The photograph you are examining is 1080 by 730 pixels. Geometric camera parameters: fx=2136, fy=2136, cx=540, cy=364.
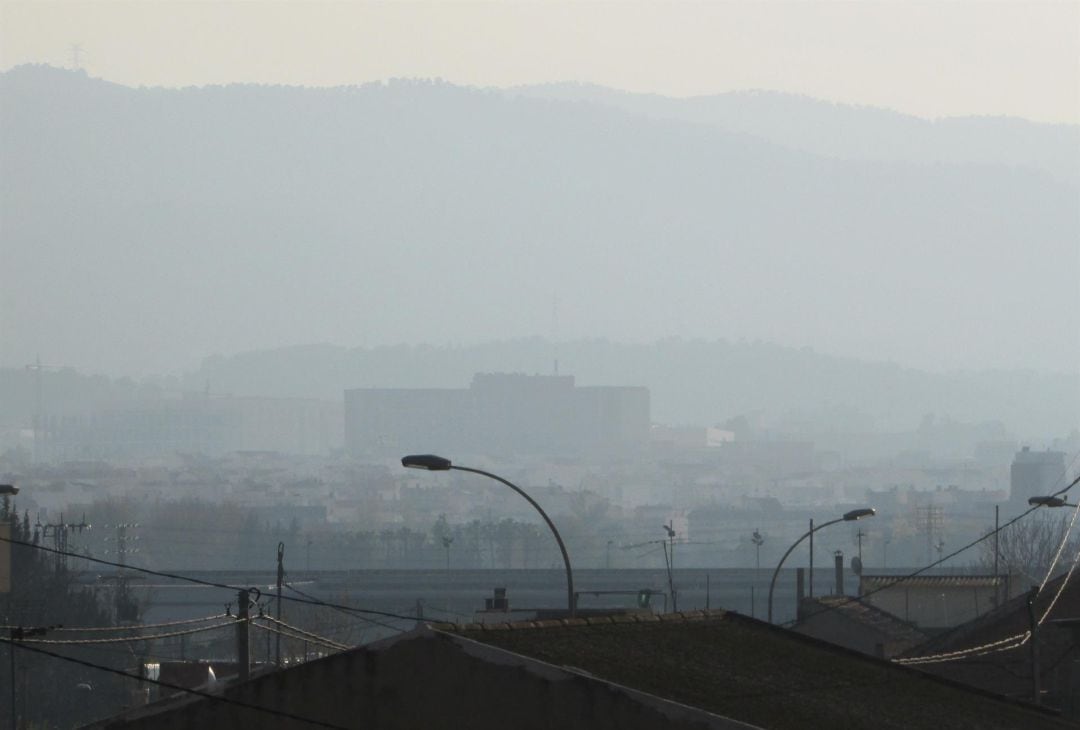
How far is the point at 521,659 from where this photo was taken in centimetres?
1947

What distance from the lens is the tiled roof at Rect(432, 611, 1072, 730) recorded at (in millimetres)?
Result: 20672

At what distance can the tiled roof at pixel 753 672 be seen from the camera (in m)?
20.7

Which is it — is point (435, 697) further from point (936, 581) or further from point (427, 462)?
point (936, 581)

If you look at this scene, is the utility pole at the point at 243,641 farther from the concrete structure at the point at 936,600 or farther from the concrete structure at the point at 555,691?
the concrete structure at the point at 936,600

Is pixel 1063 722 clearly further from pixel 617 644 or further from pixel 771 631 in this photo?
pixel 617 644

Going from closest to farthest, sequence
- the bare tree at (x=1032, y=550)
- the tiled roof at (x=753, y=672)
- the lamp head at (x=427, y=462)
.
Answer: the tiled roof at (x=753, y=672), the lamp head at (x=427, y=462), the bare tree at (x=1032, y=550)

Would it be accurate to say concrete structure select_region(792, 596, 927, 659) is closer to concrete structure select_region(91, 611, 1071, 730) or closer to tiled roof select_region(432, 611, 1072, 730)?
tiled roof select_region(432, 611, 1072, 730)

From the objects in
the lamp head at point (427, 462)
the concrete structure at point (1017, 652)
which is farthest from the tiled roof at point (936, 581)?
the lamp head at point (427, 462)

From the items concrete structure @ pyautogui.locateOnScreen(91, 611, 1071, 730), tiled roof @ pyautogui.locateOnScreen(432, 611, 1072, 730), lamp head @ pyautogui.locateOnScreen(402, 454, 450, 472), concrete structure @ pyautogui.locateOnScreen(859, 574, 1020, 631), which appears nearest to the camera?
concrete structure @ pyautogui.locateOnScreen(91, 611, 1071, 730)

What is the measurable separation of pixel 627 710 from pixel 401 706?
2.23 m

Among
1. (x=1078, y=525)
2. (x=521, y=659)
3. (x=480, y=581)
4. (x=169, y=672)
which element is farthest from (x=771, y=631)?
(x=1078, y=525)

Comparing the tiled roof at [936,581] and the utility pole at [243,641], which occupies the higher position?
the utility pole at [243,641]

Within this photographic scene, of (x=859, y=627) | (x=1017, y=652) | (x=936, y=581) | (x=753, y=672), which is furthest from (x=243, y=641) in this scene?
(x=936, y=581)

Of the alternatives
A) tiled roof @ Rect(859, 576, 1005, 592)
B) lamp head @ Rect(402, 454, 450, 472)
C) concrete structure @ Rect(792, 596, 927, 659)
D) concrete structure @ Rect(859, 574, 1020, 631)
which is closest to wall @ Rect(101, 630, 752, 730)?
lamp head @ Rect(402, 454, 450, 472)
